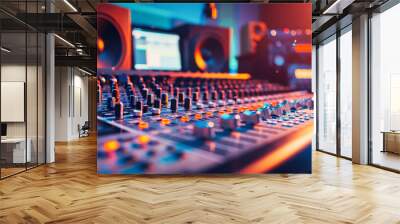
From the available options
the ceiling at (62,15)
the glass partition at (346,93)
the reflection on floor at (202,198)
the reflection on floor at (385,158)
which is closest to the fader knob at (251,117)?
the reflection on floor at (202,198)

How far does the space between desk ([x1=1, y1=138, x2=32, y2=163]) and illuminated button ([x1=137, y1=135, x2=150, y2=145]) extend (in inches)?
96.0

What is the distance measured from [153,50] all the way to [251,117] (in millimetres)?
2046

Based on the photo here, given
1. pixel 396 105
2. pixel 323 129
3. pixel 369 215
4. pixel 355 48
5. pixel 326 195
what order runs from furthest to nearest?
1. pixel 323 129
2. pixel 355 48
3. pixel 396 105
4. pixel 326 195
5. pixel 369 215

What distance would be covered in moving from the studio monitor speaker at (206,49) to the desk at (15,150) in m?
3.52

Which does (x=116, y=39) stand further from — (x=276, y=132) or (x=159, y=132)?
(x=276, y=132)

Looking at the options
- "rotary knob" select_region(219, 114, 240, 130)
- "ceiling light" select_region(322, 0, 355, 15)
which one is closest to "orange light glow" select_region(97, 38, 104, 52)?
"rotary knob" select_region(219, 114, 240, 130)

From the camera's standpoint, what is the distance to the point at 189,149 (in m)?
6.18

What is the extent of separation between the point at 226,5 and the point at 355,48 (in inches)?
132

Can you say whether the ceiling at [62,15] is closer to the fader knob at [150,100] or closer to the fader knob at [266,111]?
the fader knob at [150,100]

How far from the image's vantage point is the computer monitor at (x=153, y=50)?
6.20 metres

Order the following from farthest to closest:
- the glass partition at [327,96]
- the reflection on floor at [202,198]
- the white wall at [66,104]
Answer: the white wall at [66,104] → the glass partition at [327,96] → the reflection on floor at [202,198]

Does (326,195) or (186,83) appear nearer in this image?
(326,195)

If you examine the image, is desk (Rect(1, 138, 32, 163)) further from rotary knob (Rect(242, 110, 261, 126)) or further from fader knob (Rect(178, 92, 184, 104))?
rotary knob (Rect(242, 110, 261, 126))

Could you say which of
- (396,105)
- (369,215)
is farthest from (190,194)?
(396,105)
